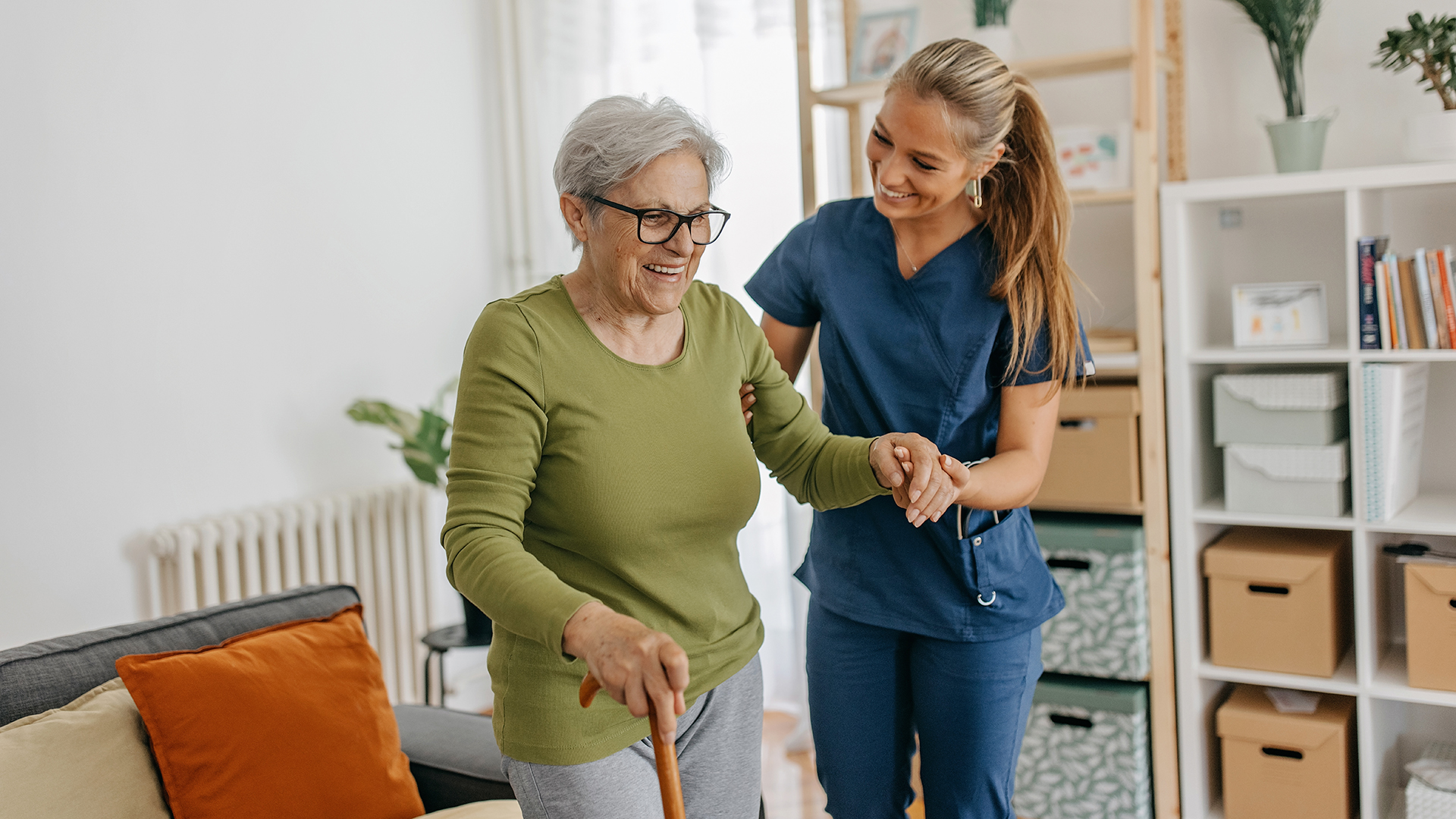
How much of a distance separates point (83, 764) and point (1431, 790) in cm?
246

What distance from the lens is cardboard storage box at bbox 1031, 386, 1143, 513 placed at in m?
2.40

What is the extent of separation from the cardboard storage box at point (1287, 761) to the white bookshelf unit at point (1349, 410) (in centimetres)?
5

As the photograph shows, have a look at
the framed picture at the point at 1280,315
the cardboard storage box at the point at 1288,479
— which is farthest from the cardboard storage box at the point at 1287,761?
the framed picture at the point at 1280,315

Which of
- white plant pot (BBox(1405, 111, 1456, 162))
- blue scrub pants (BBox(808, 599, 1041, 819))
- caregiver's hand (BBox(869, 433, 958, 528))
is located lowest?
blue scrub pants (BBox(808, 599, 1041, 819))

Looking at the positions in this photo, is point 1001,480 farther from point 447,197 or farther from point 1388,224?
point 447,197

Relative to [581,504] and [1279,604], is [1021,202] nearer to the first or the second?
[581,504]

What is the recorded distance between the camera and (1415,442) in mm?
2439

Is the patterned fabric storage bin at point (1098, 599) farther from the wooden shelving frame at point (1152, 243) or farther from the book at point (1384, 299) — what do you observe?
the book at point (1384, 299)

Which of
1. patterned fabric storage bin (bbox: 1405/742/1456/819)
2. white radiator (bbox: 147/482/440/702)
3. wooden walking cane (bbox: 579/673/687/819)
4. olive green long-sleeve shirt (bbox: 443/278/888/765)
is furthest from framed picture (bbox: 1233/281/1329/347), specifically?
white radiator (bbox: 147/482/440/702)

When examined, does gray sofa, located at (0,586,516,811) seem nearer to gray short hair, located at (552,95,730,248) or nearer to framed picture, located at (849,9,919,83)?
gray short hair, located at (552,95,730,248)

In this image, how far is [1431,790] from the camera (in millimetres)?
2264

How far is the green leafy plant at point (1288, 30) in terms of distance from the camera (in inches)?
92.5

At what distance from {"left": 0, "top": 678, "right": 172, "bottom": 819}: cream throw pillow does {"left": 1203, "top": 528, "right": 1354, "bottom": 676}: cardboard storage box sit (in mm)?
2077

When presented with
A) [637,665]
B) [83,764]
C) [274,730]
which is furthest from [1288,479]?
[83,764]
